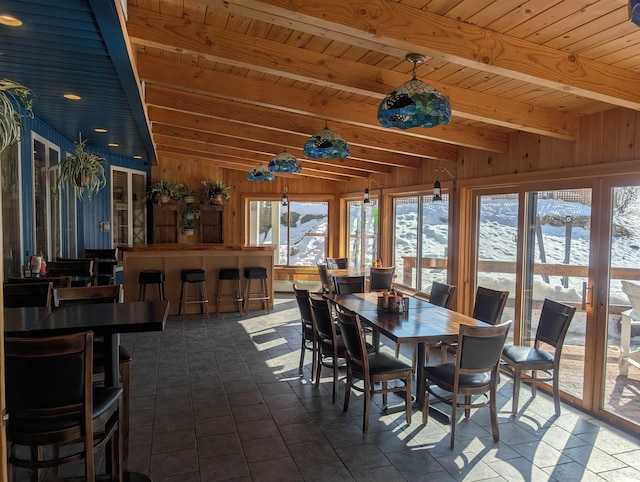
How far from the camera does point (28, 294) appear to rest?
3.46 meters

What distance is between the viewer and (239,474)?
9.32ft

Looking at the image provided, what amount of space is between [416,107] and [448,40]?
0.42 metres

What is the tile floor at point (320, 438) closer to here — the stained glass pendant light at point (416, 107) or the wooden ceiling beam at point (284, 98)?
the stained glass pendant light at point (416, 107)

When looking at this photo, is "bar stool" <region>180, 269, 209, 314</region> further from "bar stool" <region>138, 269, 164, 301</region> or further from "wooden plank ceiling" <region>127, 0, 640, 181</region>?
"wooden plank ceiling" <region>127, 0, 640, 181</region>

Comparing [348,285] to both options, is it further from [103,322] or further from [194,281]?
[103,322]

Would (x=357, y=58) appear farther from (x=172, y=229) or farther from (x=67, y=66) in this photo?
(x=172, y=229)

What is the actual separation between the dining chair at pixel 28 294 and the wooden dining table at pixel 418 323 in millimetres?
2468

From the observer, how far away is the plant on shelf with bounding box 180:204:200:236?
370 inches

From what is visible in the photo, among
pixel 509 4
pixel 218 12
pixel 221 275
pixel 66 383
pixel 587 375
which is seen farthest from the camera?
pixel 221 275

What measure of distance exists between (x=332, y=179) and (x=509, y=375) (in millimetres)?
5788

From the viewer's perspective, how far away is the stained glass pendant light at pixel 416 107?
2.52 m

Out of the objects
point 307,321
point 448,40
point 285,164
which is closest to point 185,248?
point 285,164

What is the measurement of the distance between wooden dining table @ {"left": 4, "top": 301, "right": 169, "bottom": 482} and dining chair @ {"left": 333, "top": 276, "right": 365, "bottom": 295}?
3.04m

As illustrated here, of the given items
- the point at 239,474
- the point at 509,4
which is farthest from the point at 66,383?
the point at 509,4
